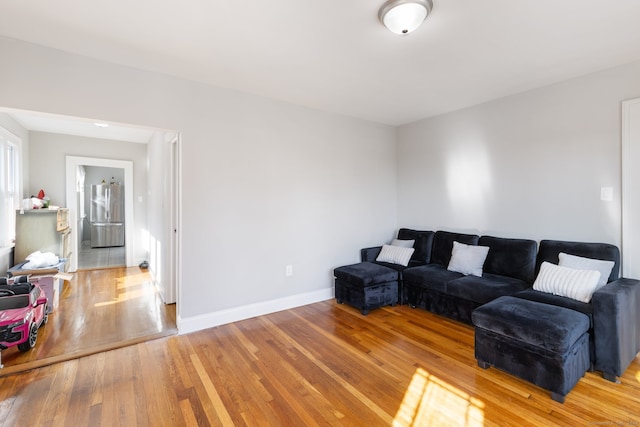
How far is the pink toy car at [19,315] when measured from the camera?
2268 mm

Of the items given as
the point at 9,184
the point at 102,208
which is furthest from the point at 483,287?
the point at 102,208

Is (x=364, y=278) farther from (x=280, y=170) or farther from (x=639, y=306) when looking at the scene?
(x=639, y=306)

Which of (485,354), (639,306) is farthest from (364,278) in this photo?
(639,306)

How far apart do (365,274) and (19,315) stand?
3.14 metres

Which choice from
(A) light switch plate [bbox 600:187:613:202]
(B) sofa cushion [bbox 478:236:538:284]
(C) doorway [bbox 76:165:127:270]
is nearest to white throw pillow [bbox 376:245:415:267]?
(B) sofa cushion [bbox 478:236:538:284]

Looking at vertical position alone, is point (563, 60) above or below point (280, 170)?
above

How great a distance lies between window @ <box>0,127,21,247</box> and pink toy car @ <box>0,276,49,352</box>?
1553 mm

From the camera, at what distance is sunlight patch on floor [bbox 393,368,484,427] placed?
5.65ft

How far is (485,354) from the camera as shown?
2.24 metres

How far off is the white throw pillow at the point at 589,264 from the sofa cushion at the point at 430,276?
92cm

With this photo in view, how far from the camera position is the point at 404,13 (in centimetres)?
174

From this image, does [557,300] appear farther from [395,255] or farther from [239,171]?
[239,171]

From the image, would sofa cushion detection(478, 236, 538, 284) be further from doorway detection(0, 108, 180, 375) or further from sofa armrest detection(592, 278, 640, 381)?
doorway detection(0, 108, 180, 375)

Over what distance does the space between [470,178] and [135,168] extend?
6024 mm
